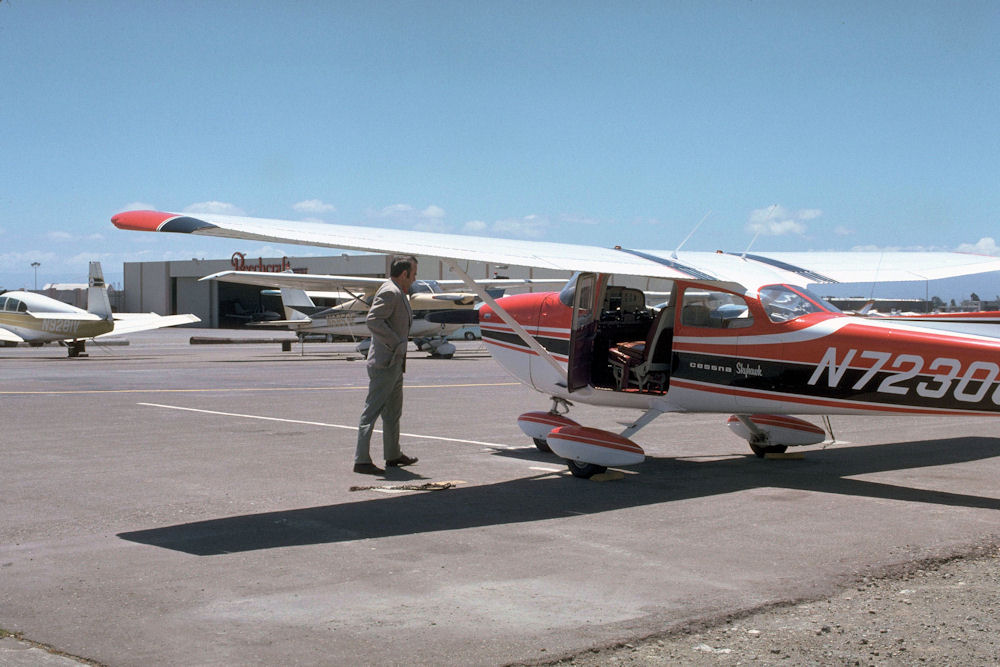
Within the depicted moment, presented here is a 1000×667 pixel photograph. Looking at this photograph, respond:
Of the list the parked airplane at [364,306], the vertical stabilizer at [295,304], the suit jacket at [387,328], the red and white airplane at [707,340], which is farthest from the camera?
the vertical stabilizer at [295,304]

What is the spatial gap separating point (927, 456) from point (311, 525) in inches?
246

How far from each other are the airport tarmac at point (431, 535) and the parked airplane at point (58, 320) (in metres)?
21.8

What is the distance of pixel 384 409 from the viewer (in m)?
8.46

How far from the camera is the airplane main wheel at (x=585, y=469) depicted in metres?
7.99

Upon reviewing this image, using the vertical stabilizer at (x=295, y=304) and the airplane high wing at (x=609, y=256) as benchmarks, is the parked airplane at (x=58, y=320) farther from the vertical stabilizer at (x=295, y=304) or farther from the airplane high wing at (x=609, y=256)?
the airplane high wing at (x=609, y=256)

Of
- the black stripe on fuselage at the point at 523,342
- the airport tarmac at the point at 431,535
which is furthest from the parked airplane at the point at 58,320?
the black stripe on fuselage at the point at 523,342

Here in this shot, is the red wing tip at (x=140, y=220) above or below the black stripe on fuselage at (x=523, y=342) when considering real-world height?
above

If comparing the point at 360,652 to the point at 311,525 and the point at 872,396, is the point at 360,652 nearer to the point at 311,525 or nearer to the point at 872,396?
the point at 311,525

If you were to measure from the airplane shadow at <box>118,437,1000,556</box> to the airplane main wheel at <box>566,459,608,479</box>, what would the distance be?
0.11 m

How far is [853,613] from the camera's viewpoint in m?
4.27

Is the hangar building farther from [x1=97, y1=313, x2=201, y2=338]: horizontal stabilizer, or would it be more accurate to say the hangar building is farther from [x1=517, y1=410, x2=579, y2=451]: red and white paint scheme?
[x1=517, y1=410, x2=579, y2=451]: red and white paint scheme

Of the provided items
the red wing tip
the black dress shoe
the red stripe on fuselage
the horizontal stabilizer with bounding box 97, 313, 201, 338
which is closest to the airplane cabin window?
the red stripe on fuselage

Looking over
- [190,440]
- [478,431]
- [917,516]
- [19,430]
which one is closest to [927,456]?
[917,516]

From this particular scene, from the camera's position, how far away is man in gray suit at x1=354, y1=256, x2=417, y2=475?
8234 mm
